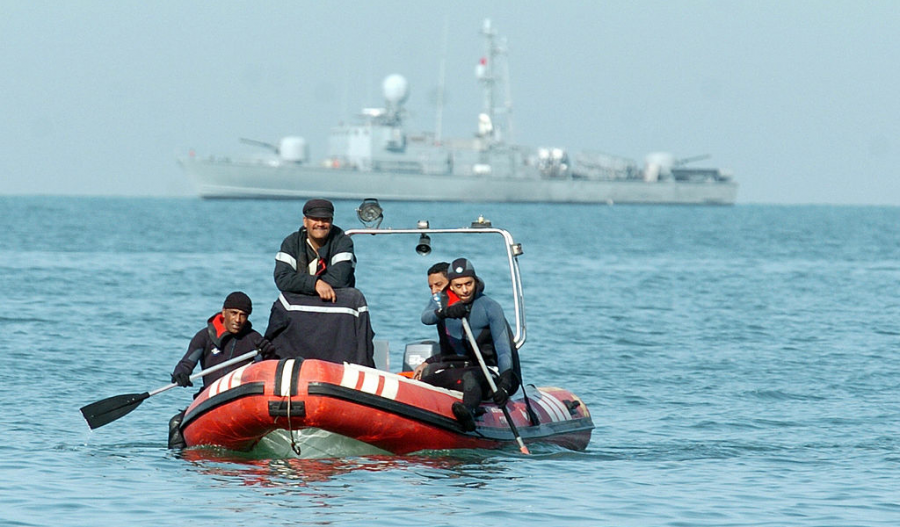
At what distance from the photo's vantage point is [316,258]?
1073 cm

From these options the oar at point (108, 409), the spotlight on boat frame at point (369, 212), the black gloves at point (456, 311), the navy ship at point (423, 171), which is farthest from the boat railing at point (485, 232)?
the navy ship at point (423, 171)

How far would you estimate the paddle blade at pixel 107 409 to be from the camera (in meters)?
11.8

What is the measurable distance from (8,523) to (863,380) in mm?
12399

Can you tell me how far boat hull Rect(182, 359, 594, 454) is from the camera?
1013cm

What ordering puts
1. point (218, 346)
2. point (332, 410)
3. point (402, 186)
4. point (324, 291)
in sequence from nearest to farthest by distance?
1. point (332, 410)
2. point (324, 291)
3. point (218, 346)
4. point (402, 186)

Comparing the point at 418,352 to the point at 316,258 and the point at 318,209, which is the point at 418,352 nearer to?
the point at 316,258

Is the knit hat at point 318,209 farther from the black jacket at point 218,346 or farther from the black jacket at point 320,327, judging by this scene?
the black jacket at point 218,346

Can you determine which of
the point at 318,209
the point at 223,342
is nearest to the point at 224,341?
the point at 223,342

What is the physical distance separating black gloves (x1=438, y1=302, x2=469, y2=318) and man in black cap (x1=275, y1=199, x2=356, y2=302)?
80 centimetres

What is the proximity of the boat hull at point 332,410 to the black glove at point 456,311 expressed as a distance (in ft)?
2.03

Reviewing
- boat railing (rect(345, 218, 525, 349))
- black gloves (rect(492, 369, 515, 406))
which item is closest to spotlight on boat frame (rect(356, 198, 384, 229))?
boat railing (rect(345, 218, 525, 349))

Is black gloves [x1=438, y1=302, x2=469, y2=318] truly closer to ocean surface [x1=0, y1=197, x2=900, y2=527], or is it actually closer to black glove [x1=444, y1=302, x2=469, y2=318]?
black glove [x1=444, y1=302, x2=469, y2=318]

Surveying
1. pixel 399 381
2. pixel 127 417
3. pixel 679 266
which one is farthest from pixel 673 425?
pixel 679 266

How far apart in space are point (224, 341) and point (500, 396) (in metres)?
2.40
